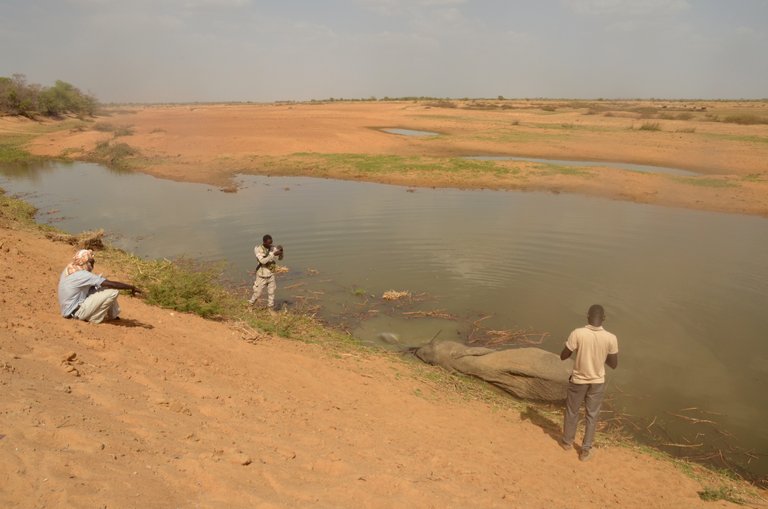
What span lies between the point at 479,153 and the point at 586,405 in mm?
27714

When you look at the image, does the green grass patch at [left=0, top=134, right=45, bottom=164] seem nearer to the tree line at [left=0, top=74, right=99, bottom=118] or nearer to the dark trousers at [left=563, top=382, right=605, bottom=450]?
the tree line at [left=0, top=74, right=99, bottom=118]

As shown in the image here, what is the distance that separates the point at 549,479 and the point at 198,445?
3692 millimetres

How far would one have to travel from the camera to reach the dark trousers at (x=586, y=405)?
18.4 ft

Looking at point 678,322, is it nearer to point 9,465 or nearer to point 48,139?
point 9,465

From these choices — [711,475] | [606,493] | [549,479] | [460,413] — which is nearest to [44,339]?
[460,413]

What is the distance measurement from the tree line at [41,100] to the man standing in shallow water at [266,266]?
51152 mm

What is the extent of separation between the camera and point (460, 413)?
6.44 m

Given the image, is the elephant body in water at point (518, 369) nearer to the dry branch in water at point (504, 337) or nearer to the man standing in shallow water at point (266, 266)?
the dry branch in water at point (504, 337)

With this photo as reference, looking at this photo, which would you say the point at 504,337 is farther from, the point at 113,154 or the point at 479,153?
the point at 113,154

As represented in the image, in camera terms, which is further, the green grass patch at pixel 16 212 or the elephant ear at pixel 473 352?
the green grass patch at pixel 16 212

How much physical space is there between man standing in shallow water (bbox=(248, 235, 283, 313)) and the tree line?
51.2 metres

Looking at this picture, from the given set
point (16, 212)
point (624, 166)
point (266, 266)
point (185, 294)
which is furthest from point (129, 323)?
point (624, 166)

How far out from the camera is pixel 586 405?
570 cm

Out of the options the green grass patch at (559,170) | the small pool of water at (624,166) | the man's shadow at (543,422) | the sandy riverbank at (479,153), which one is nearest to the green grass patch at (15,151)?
the sandy riverbank at (479,153)
